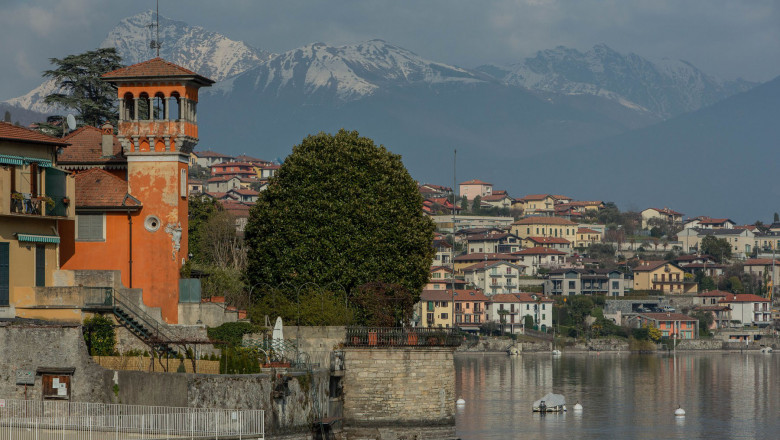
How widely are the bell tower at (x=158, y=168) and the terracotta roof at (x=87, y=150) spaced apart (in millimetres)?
2541

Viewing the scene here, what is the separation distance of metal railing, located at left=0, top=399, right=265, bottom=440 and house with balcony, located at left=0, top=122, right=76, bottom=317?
520cm

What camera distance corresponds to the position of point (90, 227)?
181 feet

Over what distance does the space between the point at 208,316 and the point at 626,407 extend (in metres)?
50.4

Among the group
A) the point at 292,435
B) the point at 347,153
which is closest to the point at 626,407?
the point at 347,153

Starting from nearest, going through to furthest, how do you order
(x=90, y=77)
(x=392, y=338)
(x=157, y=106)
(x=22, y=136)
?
(x=22, y=136)
(x=392, y=338)
(x=157, y=106)
(x=90, y=77)

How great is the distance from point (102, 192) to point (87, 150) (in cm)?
604

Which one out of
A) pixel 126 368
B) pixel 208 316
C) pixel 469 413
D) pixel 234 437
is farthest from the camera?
pixel 469 413

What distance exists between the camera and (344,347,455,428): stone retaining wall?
183ft

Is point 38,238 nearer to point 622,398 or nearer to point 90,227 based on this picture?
point 90,227

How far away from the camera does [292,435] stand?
4878 cm

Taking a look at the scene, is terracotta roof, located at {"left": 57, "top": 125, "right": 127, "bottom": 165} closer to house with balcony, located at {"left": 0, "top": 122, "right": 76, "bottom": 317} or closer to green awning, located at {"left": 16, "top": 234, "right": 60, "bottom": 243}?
house with balcony, located at {"left": 0, "top": 122, "right": 76, "bottom": 317}

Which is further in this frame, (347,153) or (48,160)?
(347,153)

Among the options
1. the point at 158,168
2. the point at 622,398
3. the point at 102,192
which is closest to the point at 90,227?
the point at 102,192

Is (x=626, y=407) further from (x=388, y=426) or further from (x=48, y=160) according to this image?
(x=48, y=160)
